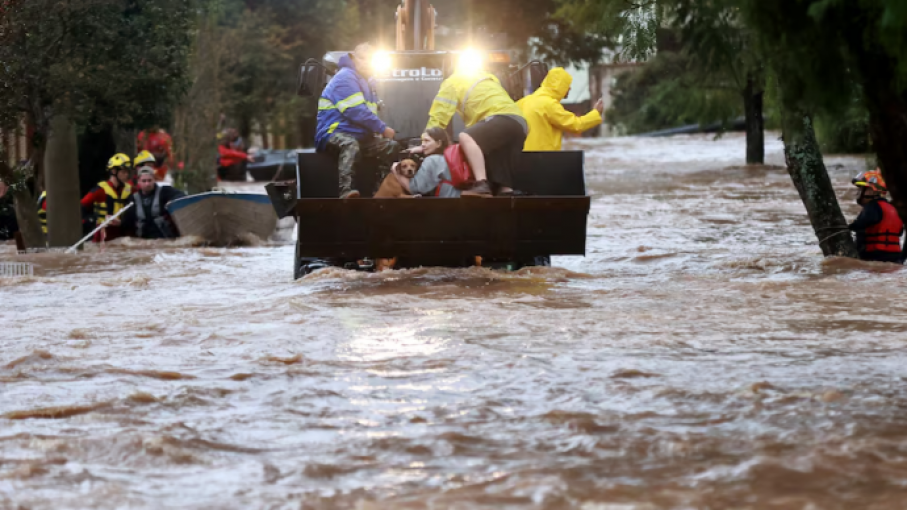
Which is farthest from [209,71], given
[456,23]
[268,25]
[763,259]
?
[268,25]

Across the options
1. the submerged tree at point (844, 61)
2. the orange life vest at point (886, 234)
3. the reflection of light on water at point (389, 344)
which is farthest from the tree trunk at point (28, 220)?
the submerged tree at point (844, 61)

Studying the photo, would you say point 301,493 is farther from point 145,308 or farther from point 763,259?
point 763,259

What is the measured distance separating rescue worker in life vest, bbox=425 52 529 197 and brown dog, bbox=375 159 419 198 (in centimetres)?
40

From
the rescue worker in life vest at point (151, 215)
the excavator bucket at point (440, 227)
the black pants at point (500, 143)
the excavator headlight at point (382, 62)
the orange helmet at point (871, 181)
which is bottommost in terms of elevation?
the rescue worker in life vest at point (151, 215)

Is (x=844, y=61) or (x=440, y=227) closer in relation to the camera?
(x=844, y=61)

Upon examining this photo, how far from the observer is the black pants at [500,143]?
11.8 metres

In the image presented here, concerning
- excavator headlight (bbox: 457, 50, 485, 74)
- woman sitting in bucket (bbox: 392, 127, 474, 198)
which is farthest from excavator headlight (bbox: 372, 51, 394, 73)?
woman sitting in bucket (bbox: 392, 127, 474, 198)

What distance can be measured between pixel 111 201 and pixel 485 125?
8427 millimetres

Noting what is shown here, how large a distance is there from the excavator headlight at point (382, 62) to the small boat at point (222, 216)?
445cm

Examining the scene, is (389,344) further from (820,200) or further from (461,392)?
(820,200)

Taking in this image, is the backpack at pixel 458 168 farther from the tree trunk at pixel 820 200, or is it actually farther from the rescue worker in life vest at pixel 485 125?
the tree trunk at pixel 820 200

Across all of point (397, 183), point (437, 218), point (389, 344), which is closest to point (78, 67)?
point (397, 183)

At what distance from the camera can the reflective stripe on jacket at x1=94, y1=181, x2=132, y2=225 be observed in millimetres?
18531

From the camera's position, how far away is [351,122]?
12078 millimetres
